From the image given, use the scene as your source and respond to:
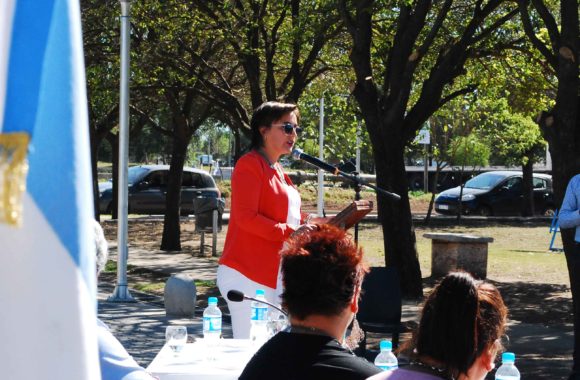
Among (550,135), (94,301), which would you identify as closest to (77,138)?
(94,301)

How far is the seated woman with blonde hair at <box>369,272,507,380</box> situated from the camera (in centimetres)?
308

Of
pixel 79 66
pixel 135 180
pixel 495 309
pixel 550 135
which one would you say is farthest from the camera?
pixel 135 180

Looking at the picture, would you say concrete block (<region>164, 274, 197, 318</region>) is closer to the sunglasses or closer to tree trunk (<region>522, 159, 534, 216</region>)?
the sunglasses

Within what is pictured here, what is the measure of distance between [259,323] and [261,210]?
68cm

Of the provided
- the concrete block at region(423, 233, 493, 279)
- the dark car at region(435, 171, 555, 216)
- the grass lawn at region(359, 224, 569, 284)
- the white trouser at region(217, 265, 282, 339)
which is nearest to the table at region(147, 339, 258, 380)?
the white trouser at region(217, 265, 282, 339)

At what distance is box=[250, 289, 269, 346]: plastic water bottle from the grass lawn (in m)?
8.96

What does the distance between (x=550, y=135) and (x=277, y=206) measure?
4.31 metres

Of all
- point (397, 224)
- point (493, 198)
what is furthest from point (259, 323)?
point (493, 198)

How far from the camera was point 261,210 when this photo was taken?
19.2 ft

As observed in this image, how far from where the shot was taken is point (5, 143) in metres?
1.68

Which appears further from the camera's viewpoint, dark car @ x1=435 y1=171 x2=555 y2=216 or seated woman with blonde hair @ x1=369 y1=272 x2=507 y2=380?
dark car @ x1=435 y1=171 x2=555 y2=216

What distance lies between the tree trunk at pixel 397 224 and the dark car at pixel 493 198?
798 inches

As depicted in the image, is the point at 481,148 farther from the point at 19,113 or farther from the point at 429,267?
the point at 19,113

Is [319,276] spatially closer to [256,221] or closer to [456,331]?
[456,331]
